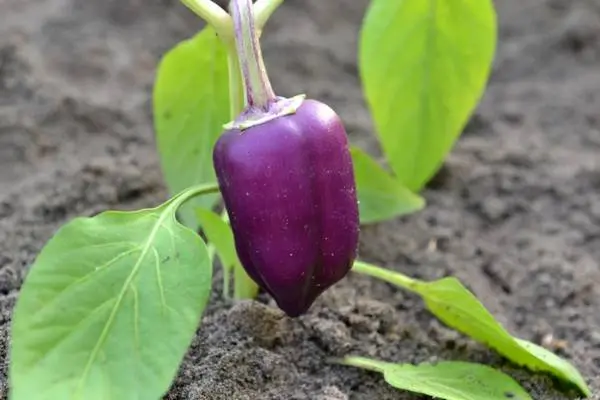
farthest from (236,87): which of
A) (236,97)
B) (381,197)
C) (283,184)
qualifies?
(381,197)

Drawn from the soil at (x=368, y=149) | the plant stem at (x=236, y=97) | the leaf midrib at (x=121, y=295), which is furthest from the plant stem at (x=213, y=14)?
the soil at (x=368, y=149)

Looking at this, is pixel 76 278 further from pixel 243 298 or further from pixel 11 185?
pixel 11 185

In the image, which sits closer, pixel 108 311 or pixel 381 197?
pixel 108 311

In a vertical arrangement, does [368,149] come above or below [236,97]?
below

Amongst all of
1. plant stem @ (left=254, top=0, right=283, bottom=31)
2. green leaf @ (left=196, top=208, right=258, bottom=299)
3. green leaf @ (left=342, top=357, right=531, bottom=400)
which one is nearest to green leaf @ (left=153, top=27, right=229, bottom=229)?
green leaf @ (left=196, top=208, right=258, bottom=299)

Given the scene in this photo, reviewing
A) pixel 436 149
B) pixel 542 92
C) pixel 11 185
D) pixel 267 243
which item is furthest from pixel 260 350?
pixel 542 92

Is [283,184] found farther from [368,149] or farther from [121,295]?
[368,149]

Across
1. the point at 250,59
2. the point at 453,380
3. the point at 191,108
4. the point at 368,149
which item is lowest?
the point at 368,149
